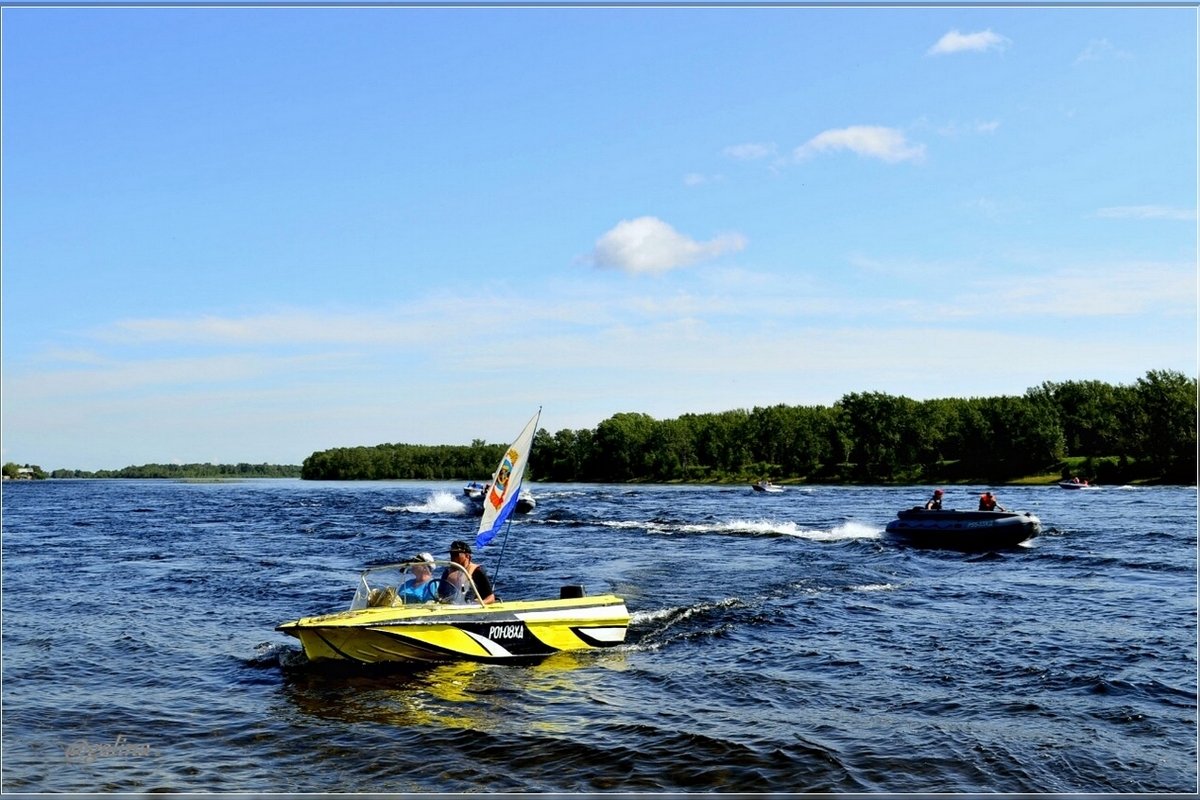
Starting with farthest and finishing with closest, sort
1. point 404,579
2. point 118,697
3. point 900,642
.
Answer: point 900,642
point 404,579
point 118,697

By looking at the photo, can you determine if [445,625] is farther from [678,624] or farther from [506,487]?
[678,624]

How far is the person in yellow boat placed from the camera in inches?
700

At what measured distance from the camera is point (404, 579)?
18000 mm

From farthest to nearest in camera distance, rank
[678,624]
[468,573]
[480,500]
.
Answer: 1. [480,500]
2. [678,624]
3. [468,573]

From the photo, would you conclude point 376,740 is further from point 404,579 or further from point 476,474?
point 476,474

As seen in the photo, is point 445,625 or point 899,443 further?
point 899,443

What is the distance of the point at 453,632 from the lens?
1730 cm

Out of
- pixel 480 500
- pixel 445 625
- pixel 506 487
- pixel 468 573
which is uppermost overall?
pixel 506 487

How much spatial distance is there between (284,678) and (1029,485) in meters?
121

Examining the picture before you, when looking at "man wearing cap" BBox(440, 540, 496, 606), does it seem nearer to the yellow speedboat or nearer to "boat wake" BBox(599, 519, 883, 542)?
the yellow speedboat

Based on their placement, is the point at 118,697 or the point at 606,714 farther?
the point at 118,697

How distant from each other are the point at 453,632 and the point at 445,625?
0.70ft

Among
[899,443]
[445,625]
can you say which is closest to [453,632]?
[445,625]

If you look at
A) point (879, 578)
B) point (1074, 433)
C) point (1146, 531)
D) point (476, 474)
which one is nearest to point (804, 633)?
Answer: point (879, 578)
